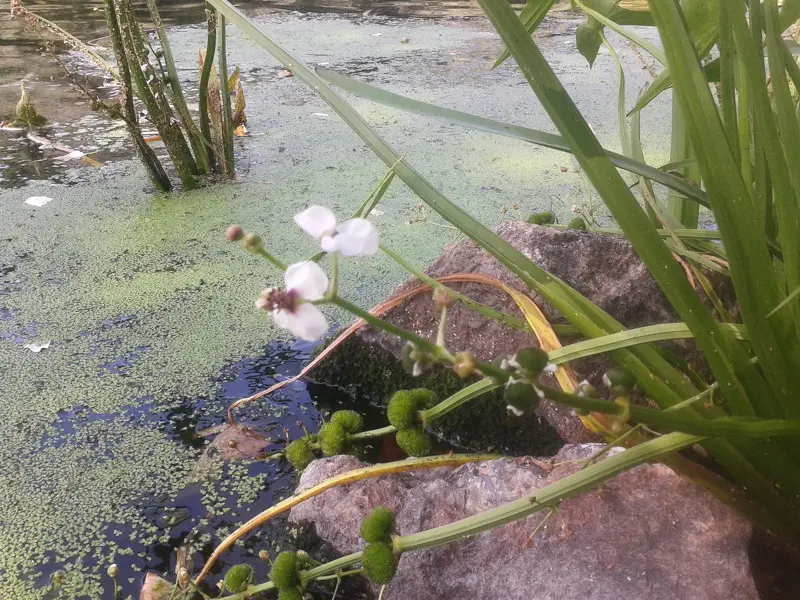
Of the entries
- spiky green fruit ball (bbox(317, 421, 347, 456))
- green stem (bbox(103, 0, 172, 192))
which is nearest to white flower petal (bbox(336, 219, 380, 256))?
spiky green fruit ball (bbox(317, 421, 347, 456))

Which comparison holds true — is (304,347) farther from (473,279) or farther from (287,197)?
(287,197)

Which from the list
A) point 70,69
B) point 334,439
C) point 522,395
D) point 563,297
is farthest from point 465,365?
point 70,69

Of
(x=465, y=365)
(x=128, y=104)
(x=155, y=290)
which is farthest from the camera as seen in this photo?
(x=128, y=104)

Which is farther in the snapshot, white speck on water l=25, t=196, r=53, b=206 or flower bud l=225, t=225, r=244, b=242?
white speck on water l=25, t=196, r=53, b=206

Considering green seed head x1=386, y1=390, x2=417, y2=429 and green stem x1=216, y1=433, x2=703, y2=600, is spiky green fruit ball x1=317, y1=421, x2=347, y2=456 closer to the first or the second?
green seed head x1=386, y1=390, x2=417, y2=429

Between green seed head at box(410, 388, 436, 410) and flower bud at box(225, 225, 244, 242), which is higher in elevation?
flower bud at box(225, 225, 244, 242)

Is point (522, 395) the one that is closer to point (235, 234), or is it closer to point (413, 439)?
point (235, 234)

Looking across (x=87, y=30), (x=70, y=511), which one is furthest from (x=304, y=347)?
(x=87, y=30)
